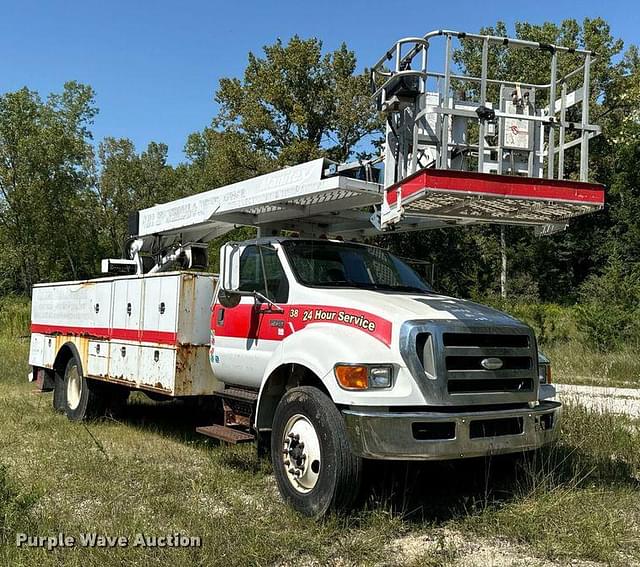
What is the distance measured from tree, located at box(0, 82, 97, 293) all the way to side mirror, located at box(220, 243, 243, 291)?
115 ft

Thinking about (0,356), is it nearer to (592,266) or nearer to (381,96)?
(381,96)

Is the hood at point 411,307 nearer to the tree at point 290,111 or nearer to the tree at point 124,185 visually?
the tree at point 290,111

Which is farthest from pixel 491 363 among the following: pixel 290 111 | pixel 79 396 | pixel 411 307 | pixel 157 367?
pixel 290 111

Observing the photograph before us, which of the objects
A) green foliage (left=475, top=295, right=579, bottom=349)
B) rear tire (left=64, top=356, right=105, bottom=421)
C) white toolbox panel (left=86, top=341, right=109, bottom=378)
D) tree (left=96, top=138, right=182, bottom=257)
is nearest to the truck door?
white toolbox panel (left=86, top=341, right=109, bottom=378)

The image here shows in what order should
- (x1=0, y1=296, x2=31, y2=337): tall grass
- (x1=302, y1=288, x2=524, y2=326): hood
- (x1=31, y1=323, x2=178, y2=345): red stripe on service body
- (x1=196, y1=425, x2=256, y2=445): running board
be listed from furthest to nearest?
(x1=0, y1=296, x2=31, y2=337): tall grass < (x1=31, y1=323, x2=178, y2=345): red stripe on service body < (x1=196, y1=425, x2=256, y2=445): running board < (x1=302, y1=288, x2=524, y2=326): hood

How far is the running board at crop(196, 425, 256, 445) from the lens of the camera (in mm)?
6301

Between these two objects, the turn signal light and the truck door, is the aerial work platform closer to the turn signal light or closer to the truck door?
the truck door

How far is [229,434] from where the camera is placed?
21.2ft

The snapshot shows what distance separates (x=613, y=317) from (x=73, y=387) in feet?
45.1

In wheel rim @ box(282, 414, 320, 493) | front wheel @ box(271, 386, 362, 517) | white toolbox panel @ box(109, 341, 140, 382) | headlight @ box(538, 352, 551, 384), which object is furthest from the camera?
white toolbox panel @ box(109, 341, 140, 382)

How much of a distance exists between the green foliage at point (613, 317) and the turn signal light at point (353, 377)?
47.0 feet

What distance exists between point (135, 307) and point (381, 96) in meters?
4.07

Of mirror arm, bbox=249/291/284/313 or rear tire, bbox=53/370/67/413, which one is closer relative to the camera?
mirror arm, bbox=249/291/284/313

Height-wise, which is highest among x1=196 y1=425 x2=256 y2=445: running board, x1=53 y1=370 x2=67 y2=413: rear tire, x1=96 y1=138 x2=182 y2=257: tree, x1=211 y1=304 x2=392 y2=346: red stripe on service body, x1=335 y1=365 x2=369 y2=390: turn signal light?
x1=96 y1=138 x2=182 y2=257: tree
